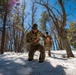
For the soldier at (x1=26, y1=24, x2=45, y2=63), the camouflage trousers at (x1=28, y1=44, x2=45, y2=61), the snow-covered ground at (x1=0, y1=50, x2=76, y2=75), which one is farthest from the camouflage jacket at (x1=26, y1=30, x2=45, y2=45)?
the snow-covered ground at (x1=0, y1=50, x2=76, y2=75)

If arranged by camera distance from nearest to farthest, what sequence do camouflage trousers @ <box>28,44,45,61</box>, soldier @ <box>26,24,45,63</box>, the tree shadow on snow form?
the tree shadow on snow → camouflage trousers @ <box>28,44,45,61</box> → soldier @ <box>26,24,45,63</box>

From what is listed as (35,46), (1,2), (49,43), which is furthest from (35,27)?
(1,2)

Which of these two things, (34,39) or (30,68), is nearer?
(30,68)

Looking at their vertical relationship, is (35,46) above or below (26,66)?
above

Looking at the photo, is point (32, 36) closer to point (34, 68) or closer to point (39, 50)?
point (39, 50)

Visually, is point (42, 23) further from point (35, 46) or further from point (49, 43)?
point (35, 46)

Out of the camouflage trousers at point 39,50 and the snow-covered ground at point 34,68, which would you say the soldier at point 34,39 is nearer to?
the camouflage trousers at point 39,50

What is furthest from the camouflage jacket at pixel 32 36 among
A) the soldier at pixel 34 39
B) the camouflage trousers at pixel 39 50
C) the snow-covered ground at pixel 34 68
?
the snow-covered ground at pixel 34 68

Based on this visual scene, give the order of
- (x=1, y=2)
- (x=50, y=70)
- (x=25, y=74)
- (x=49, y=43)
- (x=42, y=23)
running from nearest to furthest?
(x=25, y=74), (x=50, y=70), (x=49, y=43), (x=1, y=2), (x=42, y=23)

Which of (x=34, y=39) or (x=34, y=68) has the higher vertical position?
(x=34, y=39)

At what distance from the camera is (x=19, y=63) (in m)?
8.60

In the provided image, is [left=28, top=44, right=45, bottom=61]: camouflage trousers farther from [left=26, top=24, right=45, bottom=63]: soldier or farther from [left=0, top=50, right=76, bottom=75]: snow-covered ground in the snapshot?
[left=0, top=50, right=76, bottom=75]: snow-covered ground

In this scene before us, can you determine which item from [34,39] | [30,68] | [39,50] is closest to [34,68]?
[30,68]

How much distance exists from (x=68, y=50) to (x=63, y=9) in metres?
2.85
